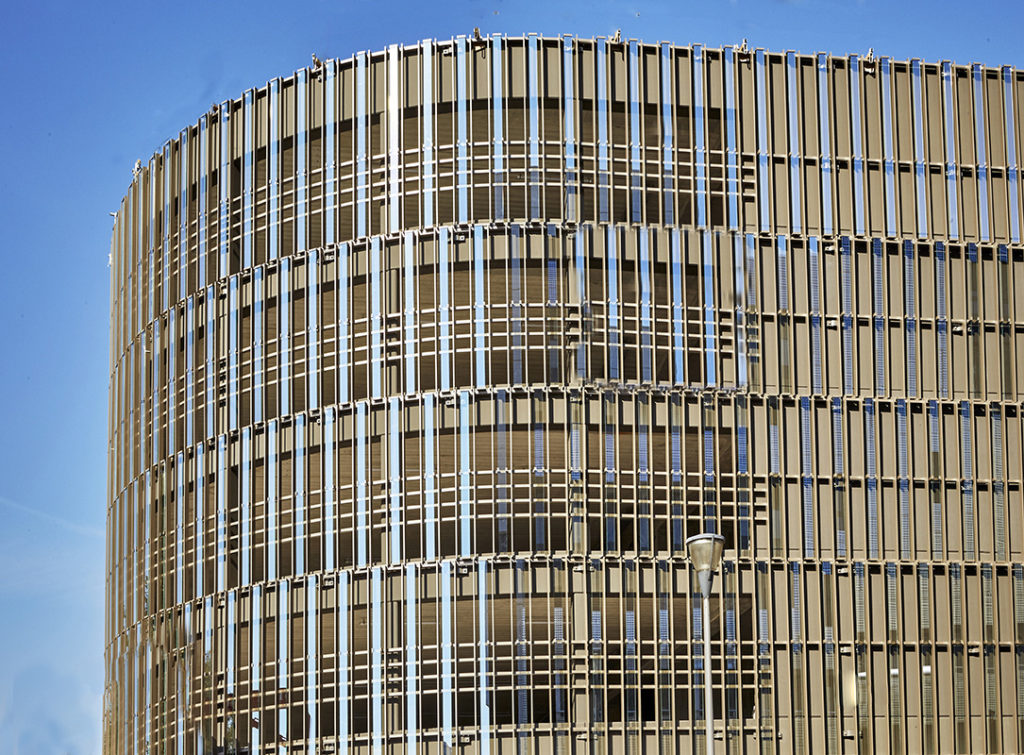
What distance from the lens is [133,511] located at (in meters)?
66.5

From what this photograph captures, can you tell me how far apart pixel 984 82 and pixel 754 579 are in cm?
1973

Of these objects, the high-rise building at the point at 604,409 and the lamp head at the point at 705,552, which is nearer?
the lamp head at the point at 705,552

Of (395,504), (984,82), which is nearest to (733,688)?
(395,504)

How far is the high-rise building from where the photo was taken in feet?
182

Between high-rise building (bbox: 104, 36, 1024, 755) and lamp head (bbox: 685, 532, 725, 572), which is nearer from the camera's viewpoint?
lamp head (bbox: 685, 532, 725, 572)

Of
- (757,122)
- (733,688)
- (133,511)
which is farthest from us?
(133,511)

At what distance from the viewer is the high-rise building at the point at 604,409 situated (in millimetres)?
55406

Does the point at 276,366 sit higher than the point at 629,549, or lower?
higher

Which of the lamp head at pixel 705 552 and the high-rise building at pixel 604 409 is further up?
the high-rise building at pixel 604 409

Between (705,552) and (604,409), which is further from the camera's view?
(604,409)

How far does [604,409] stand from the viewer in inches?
2221

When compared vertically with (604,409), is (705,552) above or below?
below

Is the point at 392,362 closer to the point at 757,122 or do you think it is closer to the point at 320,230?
the point at 320,230

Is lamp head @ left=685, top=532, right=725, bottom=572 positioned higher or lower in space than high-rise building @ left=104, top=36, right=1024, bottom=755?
lower
